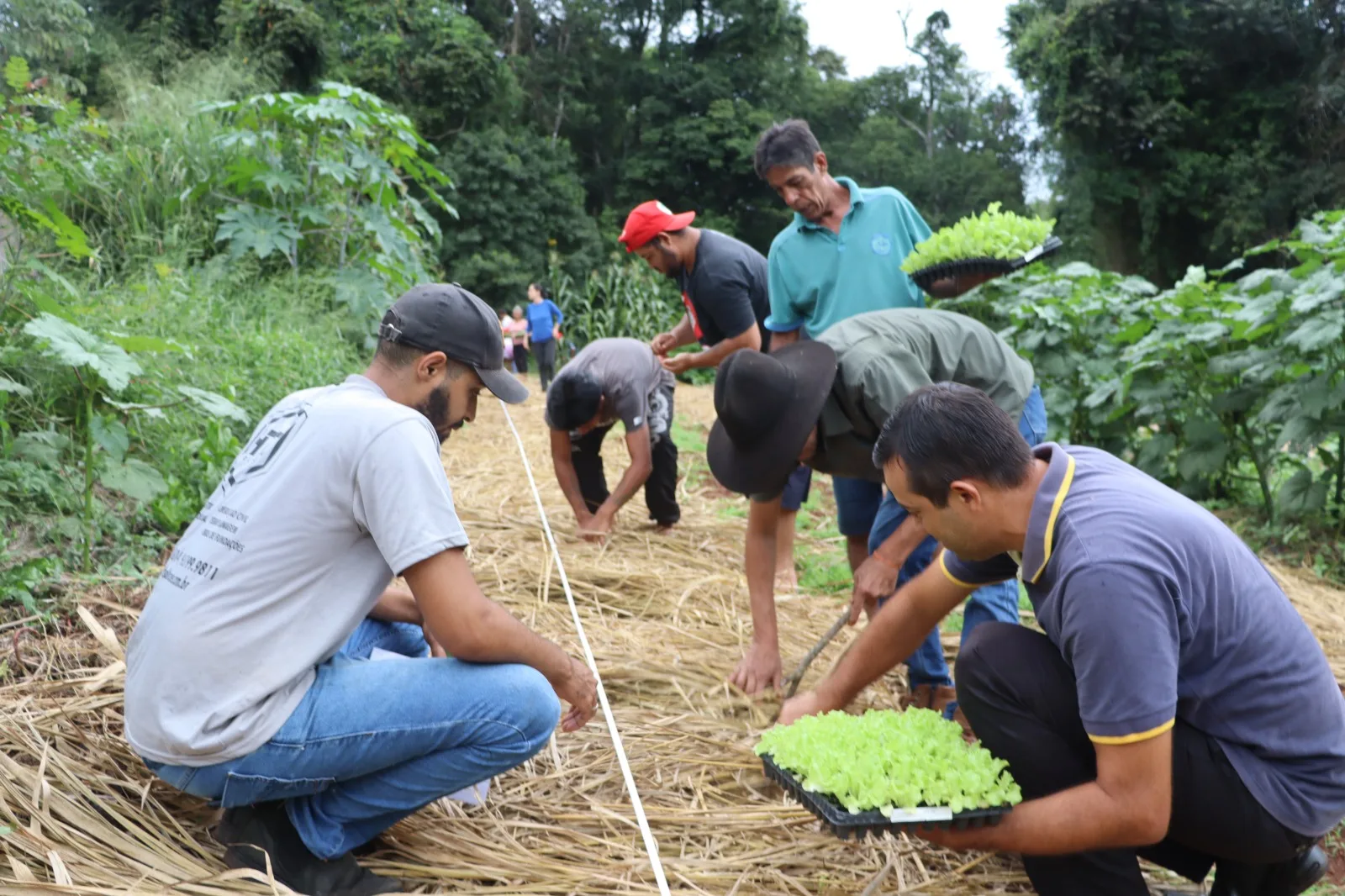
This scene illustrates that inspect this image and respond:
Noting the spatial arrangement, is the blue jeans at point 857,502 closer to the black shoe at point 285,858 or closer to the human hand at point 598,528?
the human hand at point 598,528

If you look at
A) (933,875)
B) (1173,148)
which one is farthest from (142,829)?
(1173,148)

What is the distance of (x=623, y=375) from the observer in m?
5.24

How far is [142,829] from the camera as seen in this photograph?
222cm

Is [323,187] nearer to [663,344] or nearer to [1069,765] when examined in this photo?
[663,344]

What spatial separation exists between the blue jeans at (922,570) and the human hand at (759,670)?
0.42 metres

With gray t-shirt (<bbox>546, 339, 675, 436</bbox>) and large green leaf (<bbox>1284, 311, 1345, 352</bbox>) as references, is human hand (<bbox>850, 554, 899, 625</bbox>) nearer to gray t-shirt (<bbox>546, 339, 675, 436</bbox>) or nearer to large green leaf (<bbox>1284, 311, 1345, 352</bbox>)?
gray t-shirt (<bbox>546, 339, 675, 436</bbox>)

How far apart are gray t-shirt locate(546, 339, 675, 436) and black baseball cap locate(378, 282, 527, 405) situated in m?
2.77

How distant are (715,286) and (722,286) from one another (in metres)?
0.03

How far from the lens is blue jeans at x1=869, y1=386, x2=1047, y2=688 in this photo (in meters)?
2.93

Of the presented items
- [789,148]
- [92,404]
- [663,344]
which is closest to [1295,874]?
[789,148]

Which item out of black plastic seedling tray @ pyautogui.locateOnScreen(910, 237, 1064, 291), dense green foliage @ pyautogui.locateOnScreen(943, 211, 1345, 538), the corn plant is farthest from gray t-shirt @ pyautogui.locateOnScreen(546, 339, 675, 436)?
the corn plant

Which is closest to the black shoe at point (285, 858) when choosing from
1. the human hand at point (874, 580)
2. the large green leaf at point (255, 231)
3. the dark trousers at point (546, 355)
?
the human hand at point (874, 580)

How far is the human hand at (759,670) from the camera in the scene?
309 centimetres

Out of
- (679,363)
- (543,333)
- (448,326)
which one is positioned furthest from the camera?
(543,333)
